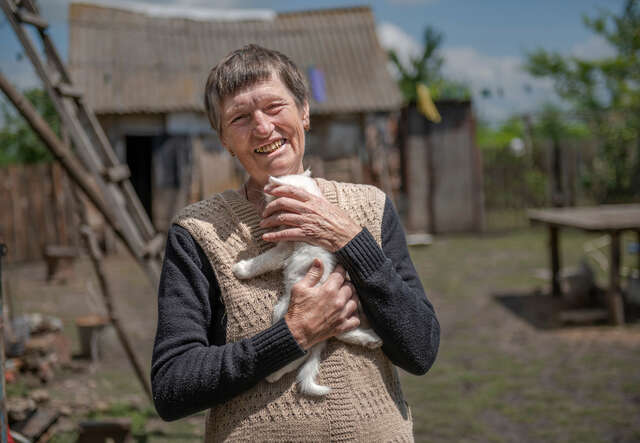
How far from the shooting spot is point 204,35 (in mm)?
14820

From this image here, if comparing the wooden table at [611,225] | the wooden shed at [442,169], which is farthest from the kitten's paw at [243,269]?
the wooden shed at [442,169]

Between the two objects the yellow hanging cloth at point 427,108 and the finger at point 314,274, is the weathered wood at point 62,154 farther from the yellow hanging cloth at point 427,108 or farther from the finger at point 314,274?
Result: the yellow hanging cloth at point 427,108

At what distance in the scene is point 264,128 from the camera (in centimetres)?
166

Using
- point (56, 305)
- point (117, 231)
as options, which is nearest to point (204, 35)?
point (56, 305)

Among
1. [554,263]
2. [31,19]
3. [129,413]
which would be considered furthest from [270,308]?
[554,263]

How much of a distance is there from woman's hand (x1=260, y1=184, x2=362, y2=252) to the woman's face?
0.11 m

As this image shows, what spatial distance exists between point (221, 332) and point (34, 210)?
1216 cm

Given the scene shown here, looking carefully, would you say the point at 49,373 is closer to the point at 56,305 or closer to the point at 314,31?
the point at 56,305

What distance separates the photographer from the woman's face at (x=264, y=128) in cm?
168

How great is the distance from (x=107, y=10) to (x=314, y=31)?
5243mm

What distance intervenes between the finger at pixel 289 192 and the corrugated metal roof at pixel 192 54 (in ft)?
39.8

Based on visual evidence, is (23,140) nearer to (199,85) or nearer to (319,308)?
(199,85)

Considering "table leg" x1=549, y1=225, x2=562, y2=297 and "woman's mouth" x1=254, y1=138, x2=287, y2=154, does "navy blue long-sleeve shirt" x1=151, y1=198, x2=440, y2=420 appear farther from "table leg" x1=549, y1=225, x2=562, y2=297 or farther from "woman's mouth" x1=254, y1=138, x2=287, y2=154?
"table leg" x1=549, y1=225, x2=562, y2=297

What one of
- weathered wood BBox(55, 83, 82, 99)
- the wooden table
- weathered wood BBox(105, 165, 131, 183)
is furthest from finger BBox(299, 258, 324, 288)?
the wooden table
